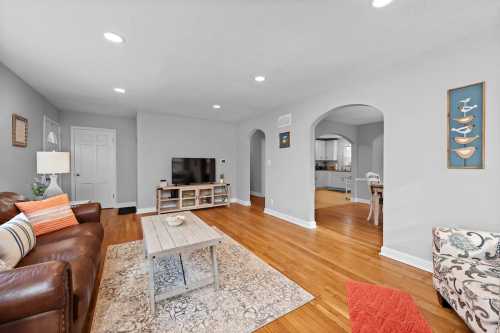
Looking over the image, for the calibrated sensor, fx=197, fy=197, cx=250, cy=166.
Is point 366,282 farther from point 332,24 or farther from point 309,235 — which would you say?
point 332,24

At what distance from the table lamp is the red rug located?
3.89 meters

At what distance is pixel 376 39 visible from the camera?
1.92m

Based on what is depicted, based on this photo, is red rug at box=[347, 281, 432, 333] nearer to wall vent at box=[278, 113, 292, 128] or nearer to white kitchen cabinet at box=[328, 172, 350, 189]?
wall vent at box=[278, 113, 292, 128]

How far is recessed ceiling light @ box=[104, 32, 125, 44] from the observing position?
184 centimetres

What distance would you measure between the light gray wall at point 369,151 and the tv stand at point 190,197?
418cm

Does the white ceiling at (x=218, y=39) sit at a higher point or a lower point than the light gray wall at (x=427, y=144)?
higher

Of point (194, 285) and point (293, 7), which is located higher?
point (293, 7)

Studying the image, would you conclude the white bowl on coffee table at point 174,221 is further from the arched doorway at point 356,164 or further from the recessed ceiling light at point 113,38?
the arched doorway at point 356,164

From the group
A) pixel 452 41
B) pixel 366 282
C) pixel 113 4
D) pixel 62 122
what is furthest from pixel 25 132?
pixel 452 41

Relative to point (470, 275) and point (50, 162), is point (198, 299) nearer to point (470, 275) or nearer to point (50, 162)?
point (470, 275)

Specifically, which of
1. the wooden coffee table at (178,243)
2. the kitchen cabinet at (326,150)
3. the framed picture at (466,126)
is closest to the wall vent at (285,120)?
the framed picture at (466,126)

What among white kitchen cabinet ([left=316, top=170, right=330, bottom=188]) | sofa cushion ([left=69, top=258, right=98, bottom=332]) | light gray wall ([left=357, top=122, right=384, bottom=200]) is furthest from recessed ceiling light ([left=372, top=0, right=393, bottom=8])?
white kitchen cabinet ([left=316, top=170, right=330, bottom=188])

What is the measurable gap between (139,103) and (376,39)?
4.07 metres

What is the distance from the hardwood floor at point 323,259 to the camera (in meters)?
1.53
